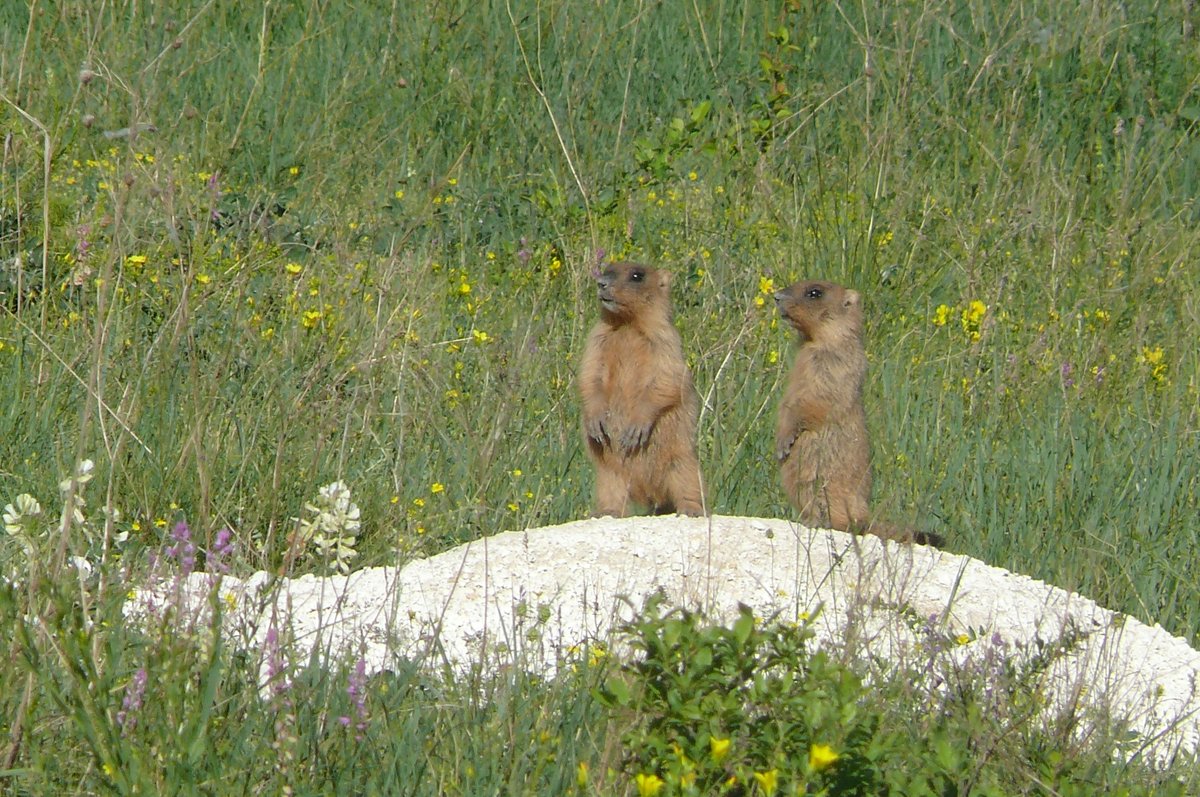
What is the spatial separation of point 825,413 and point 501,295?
187 centimetres

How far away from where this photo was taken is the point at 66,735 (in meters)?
3.13

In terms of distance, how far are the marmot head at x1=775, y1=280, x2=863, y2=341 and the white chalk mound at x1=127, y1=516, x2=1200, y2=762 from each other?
4.37 ft

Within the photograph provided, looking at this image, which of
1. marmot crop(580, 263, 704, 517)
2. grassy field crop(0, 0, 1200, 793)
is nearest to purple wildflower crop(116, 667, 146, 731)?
grassy field crop(0, 0, 1200, 793)

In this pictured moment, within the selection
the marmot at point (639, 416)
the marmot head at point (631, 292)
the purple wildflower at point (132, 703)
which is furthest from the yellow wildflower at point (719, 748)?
the marmot head at point (631, 292)

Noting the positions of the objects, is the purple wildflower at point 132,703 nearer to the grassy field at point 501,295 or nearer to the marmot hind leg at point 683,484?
the grassy field at point 501,295

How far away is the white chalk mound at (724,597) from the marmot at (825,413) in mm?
677

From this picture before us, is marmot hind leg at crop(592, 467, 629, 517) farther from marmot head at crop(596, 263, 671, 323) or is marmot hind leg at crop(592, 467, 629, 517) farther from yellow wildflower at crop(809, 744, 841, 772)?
yellow wildflower at crop(809, 744, 841, 772)

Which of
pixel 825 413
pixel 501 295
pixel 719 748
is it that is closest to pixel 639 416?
pixel 825 413

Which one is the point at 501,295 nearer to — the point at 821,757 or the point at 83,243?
the point at 83,243

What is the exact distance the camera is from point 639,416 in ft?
19.5

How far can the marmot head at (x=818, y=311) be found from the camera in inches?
251

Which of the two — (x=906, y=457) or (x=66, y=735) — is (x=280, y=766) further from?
(x=906, y=457)

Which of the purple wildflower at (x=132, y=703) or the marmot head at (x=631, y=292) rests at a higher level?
the marmot head at (x=631, y=292)

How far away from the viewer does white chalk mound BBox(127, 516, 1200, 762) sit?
418cm
